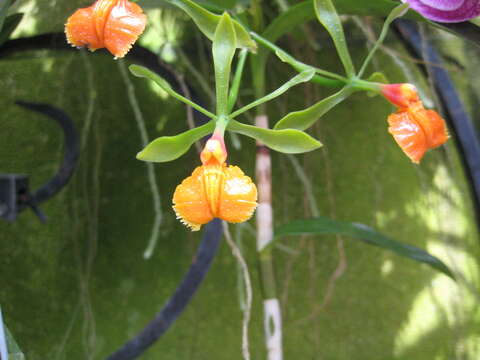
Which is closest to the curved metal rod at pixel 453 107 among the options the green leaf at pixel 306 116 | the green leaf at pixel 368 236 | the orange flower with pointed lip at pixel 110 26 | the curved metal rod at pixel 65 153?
the green leaf at pixel 368 236

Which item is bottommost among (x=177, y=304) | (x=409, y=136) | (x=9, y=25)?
(x=177, y=304)

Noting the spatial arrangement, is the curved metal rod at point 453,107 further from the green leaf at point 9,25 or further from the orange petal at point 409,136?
the green leaf at point 9,25

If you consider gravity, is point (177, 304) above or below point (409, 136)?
below

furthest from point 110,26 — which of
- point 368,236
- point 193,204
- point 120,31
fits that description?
point 368,236

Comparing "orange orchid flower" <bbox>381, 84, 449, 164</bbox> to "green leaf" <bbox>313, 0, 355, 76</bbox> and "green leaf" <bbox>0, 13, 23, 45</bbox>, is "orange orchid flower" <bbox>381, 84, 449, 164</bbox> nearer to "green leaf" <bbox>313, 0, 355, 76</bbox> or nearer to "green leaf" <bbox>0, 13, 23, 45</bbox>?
"green leaf" <bbox>313, 0, 355, 76</bbox>

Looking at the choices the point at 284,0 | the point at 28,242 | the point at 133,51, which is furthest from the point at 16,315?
the point at 284,0

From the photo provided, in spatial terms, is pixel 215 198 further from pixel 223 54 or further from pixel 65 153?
pixel 65 153

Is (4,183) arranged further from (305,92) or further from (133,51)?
(305,92)
